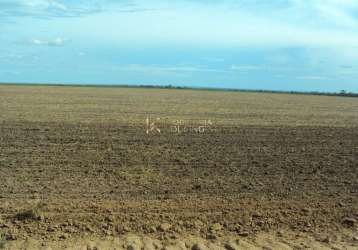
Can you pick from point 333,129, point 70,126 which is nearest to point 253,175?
point 70,126

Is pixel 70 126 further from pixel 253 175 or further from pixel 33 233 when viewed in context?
pixel 33 233

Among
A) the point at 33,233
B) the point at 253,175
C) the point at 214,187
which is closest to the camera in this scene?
the point at 33,233

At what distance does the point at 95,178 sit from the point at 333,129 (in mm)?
13462

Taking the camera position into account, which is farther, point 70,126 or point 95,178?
point 70,126

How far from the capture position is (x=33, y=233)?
6883 millimetres

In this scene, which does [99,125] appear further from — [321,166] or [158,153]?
[321,166]

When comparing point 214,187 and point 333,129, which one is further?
point 333,129

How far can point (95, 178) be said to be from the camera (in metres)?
9.88

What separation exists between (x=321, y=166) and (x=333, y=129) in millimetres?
9517

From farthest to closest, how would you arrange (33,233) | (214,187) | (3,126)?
1. (3,126)
2. (214,187)
3. (33,233)

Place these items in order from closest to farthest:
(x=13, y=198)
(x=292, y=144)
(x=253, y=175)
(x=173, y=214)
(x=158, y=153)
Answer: (x=173, y=214)
(x=13, y=198)
(x=253, y=175)
(x=158, y=153)
(x=292, y=144)

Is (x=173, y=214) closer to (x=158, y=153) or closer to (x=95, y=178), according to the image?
(x=95, y=178)

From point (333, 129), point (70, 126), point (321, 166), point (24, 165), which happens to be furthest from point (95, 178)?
point (333, 129)

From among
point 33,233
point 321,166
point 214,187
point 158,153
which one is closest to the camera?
point 33,233
